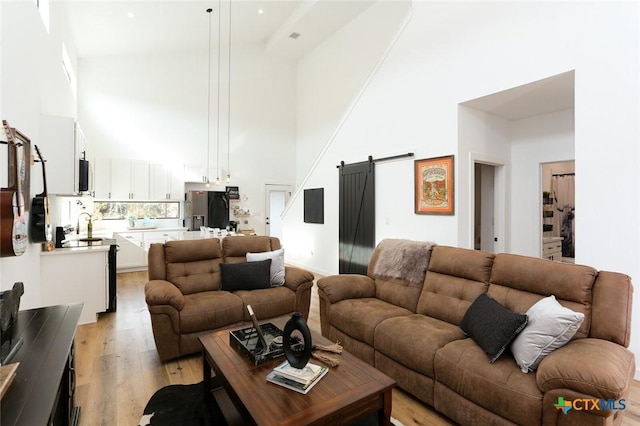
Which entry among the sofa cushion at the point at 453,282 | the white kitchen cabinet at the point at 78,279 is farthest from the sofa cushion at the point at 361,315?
the white kitchen cabinet at the point at 78,279

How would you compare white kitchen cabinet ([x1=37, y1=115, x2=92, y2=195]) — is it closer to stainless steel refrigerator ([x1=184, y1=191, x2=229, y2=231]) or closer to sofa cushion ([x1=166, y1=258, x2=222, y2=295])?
sofa cushion ([x1=166, y1=258, x2=222, y2=295])

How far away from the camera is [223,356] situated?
6.50 feet

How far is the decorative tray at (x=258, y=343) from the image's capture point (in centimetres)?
189

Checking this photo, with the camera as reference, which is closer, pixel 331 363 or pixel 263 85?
pixel 331 363

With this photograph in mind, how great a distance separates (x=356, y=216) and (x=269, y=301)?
269cm

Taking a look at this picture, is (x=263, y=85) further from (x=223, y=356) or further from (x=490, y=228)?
(x=223, y=356)

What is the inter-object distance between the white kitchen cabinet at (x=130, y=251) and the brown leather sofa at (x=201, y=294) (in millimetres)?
3924

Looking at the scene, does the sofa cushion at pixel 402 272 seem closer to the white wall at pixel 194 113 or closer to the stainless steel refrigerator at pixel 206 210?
the stainless steel refrigerator at pixel 206 210

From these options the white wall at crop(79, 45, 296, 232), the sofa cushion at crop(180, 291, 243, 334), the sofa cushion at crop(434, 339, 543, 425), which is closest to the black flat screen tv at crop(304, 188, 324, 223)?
the white wall at crop(79, 45, 296, 232)

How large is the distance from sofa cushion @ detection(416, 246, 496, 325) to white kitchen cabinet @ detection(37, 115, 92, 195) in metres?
3.97

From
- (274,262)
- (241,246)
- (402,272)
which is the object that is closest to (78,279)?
(241,246)

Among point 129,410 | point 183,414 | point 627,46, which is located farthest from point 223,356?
point 627,46

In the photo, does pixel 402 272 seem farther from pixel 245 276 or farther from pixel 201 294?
pixel 201 294

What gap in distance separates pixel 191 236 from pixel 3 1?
5105mm
